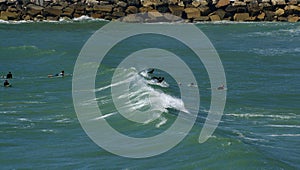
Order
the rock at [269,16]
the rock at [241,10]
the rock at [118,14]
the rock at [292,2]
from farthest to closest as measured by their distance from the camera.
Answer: the rock at [118,14], the rock at [292,2], the rock at [241,10], the rock at [269,16]

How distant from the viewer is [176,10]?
59.8 meters

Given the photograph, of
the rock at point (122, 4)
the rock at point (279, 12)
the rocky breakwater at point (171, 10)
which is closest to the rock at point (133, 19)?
the rocky breakwater at point (171, 10)

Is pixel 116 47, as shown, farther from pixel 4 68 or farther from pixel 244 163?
pixel 244 163

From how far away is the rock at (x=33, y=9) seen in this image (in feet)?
199

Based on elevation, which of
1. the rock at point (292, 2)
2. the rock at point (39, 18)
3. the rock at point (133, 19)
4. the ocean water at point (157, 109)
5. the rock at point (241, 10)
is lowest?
the rock at point (39, 18)

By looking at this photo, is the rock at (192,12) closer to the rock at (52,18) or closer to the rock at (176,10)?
the rock at (176,10)

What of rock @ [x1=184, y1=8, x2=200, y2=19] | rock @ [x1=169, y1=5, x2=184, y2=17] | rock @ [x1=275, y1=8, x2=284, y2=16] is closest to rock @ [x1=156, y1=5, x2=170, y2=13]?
rock @ [x1=169, y1=5, x2=184, y2=17]

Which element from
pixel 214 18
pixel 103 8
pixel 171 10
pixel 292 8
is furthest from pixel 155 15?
pixel 292 8

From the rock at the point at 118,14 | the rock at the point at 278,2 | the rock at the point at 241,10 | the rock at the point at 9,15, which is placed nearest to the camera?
the rock at the point at 241,10

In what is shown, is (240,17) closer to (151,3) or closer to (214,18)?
(214,18)

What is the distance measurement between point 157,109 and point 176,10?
1580 inches

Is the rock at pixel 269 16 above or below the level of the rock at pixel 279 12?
below

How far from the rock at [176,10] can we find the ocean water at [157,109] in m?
15.8

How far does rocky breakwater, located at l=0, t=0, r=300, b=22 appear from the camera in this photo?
58.8 meters
